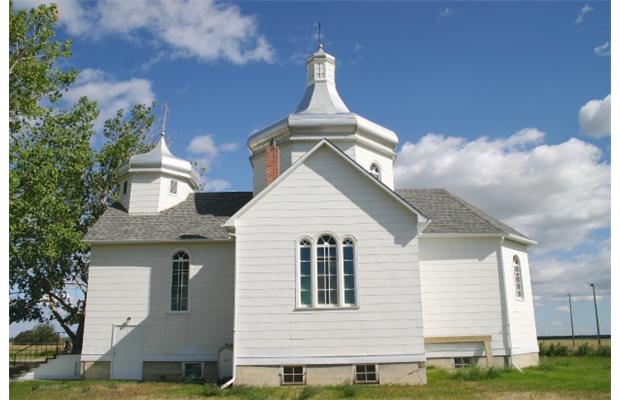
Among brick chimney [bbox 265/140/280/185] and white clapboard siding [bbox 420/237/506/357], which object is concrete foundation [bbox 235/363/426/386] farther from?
brick chimney [bbox 265/140/280/185]

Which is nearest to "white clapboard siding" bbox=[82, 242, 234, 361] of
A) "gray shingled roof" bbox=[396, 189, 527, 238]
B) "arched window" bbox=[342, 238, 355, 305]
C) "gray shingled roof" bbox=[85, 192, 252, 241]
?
"gray shingled roof" bbox=[85, 192, 252, 241]

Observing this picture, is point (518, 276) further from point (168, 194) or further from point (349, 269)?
point (168, 194)

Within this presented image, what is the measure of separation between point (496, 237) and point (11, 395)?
54.6 ft

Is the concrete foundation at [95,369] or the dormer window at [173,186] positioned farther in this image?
the dormer window at [173,186]

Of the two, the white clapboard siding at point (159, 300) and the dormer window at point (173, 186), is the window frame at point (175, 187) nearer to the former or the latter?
the dormer window at point (173, 186)

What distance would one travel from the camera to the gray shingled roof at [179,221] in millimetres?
20266

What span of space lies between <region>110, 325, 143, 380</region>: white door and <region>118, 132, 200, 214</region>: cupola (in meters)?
5.05

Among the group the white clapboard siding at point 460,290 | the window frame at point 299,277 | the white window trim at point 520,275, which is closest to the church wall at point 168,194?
the window frame at point 299,277

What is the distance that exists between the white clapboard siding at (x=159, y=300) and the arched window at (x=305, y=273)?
166 inches

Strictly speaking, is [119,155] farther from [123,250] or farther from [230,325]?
[230,325]

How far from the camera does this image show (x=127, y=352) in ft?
63.7

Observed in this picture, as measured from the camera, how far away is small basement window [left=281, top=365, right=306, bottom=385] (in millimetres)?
15641
